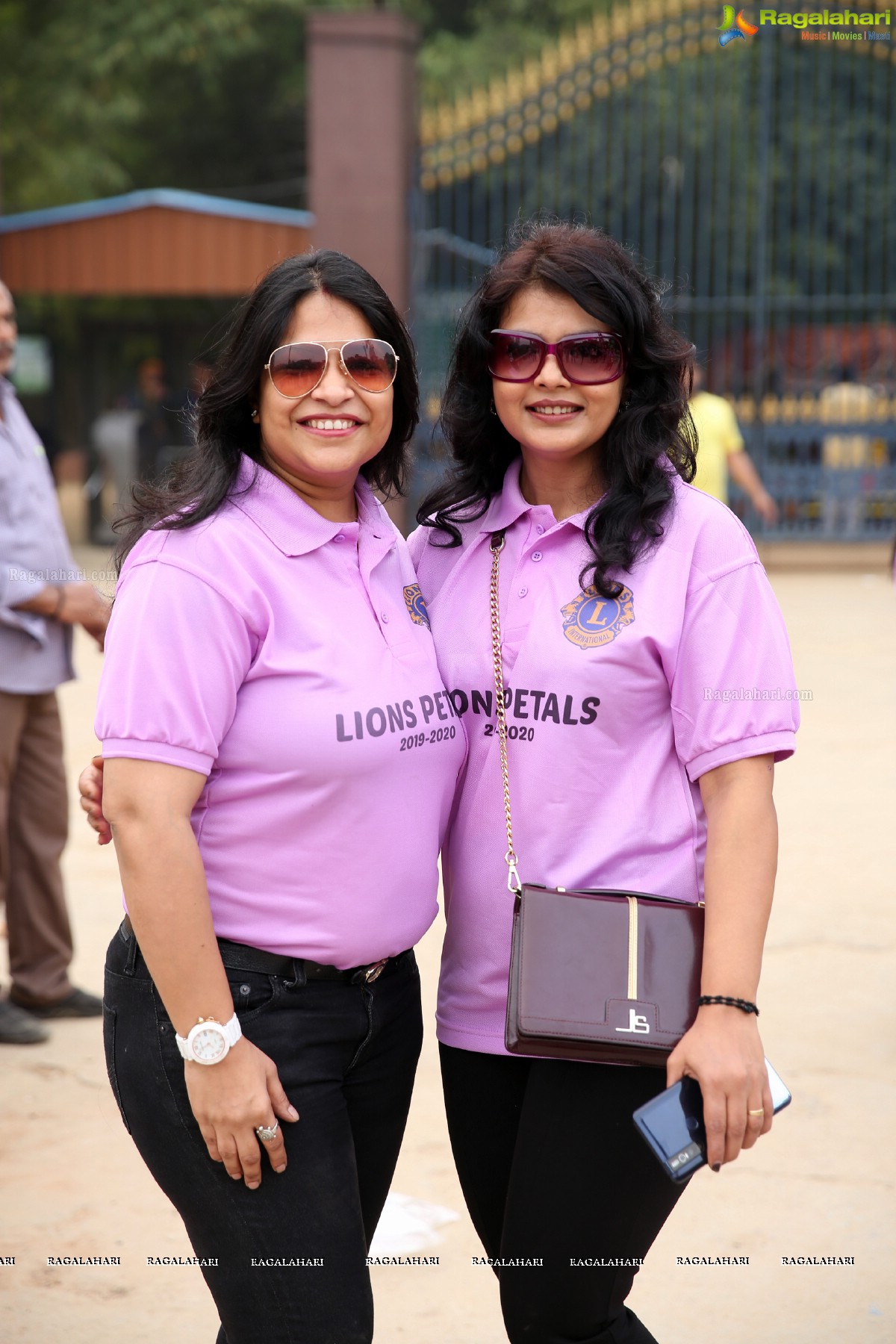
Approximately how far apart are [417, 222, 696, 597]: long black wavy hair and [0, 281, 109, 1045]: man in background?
2086mm

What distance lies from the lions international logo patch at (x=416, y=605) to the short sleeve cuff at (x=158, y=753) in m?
0.45

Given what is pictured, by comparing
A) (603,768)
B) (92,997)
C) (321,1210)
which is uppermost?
(603,768)

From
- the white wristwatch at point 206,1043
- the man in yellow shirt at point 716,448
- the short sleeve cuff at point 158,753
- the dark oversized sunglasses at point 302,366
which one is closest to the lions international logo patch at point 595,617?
the dark oversized sunglasses at point 302,366

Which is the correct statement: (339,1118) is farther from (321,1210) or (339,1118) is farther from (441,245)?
(441,245)

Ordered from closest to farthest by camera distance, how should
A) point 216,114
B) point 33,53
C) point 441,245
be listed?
point 441,245 < point 33,53 < point 216,114

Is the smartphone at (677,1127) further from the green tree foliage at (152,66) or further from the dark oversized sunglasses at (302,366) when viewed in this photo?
the green tree foliage at (152,66)

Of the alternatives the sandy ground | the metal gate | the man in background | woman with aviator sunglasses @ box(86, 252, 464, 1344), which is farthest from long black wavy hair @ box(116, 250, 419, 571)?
the metal gate

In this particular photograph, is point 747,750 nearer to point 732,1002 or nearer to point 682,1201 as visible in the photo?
point 732,1002

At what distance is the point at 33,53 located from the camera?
20.4 metres

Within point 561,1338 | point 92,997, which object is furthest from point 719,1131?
point 92,997

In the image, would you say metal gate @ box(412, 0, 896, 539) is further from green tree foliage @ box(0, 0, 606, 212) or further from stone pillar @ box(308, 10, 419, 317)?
green tree foliage @ box(0, 0, 606, 212)

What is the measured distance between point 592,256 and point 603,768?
0.75 metres

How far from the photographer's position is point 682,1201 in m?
3.27

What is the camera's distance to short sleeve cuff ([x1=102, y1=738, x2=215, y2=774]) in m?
1.83
